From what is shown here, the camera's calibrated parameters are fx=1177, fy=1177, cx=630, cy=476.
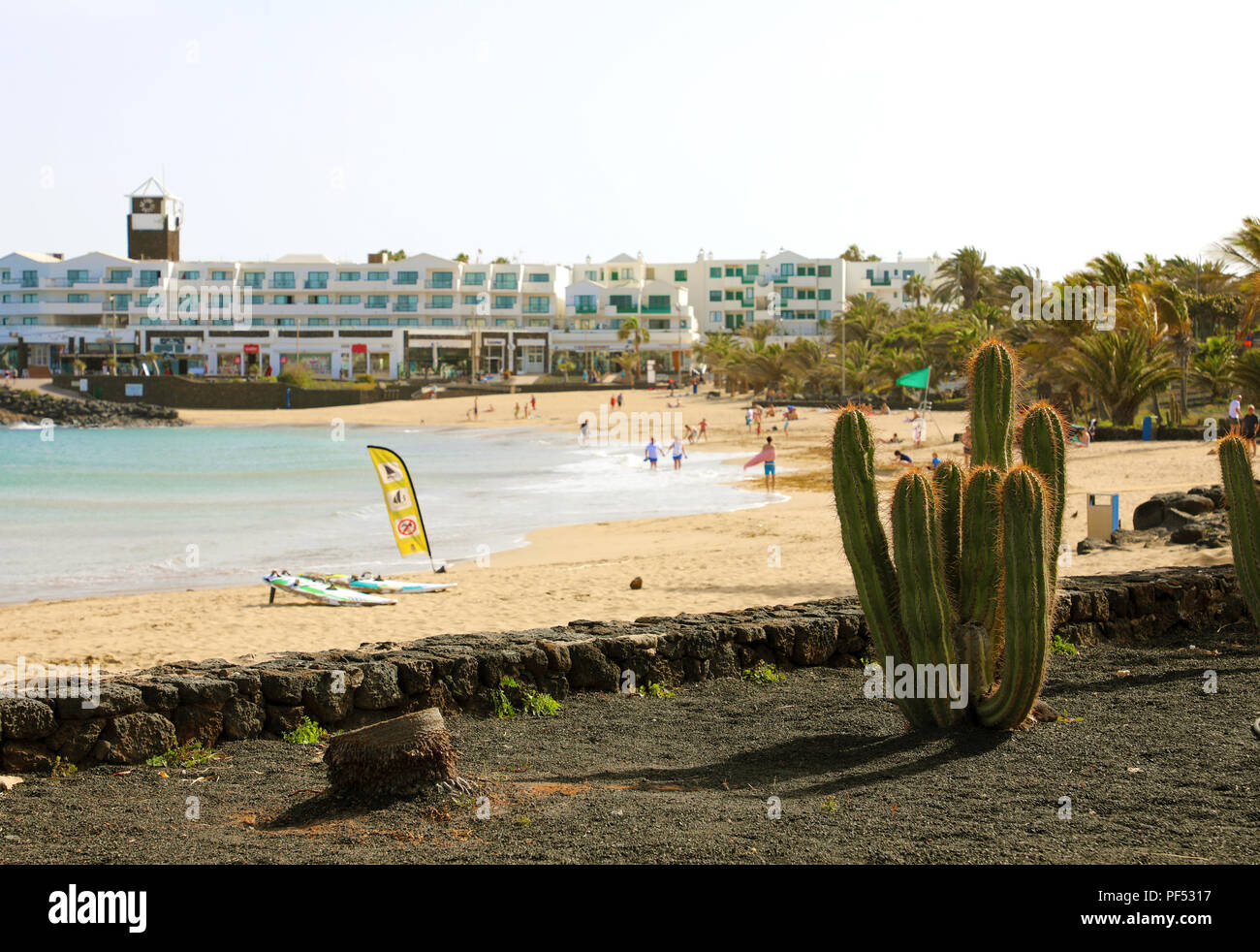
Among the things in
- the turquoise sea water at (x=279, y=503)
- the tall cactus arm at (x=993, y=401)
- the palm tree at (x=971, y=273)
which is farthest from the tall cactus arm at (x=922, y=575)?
the palm tree at (x=971, y=273)

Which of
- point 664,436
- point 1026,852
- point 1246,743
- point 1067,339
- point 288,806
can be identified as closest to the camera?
point 1026,852

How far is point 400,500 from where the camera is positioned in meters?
15.8

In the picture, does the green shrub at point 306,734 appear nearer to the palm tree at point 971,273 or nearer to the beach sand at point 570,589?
the beach sand at point 570,589

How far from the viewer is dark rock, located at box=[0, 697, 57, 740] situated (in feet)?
20.2

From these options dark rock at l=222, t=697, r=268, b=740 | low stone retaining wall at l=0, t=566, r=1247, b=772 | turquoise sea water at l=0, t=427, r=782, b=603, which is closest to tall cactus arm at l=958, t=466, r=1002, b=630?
low stone retaining wall at l=0, t=566, r=1247, b=772

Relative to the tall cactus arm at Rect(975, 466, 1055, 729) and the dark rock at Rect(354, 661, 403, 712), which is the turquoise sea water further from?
the tall cactus arm at Rect(975, 466, 1055, 729)

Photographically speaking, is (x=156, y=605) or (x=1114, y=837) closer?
(x=1114, y=837)

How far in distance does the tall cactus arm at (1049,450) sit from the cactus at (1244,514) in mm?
1825

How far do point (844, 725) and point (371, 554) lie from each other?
48.6 feet

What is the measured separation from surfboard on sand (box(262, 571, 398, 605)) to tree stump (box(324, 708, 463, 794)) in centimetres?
887

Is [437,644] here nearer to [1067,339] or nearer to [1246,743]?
[1246,743]

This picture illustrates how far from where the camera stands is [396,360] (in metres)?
97.7

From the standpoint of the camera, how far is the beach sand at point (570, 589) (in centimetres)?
1262
